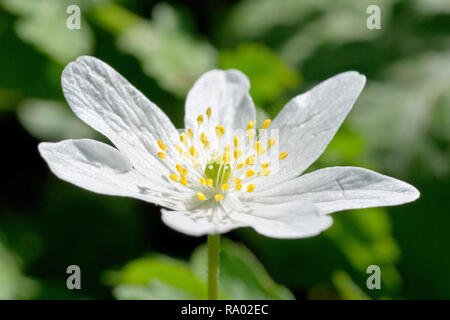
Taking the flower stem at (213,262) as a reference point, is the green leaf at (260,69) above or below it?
above

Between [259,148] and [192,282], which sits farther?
[192,282]

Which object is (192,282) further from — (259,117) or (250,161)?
(259,117)

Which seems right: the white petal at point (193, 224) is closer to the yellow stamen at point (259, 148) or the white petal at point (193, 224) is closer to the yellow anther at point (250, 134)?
the yellow stamen at point (259, 148)

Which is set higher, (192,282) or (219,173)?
(219,173)

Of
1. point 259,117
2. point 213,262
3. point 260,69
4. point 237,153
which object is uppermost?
point 260,69

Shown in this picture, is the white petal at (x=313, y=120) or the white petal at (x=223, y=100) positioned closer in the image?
the white petal at (x=313, y=120)

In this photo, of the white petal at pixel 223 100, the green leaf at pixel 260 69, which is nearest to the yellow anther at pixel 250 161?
the white petal at pixel 223 100

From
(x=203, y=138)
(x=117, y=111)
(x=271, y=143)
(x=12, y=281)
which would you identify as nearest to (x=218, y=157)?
(x=203, y=138)

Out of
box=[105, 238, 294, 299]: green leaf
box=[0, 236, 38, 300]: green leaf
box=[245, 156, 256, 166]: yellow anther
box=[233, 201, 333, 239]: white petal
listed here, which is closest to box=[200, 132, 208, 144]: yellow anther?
box=[245, 156, 256, 166]: yellow anther
